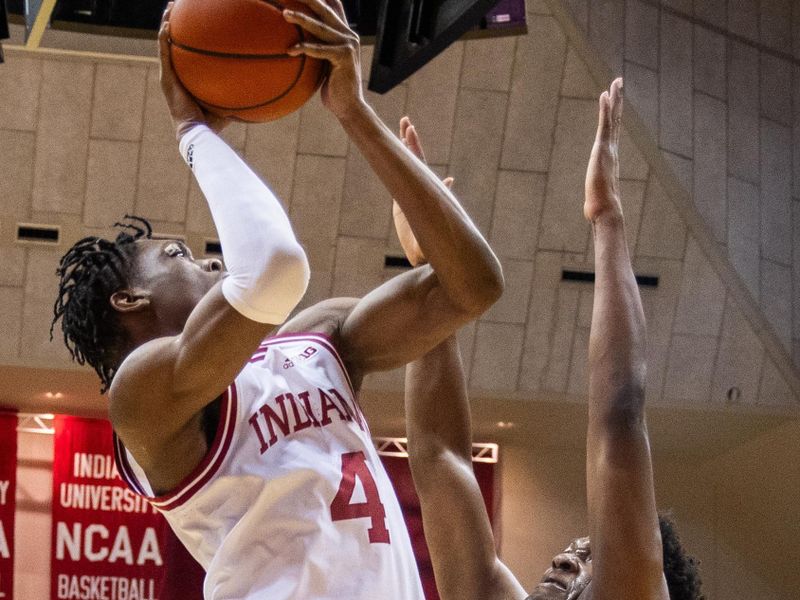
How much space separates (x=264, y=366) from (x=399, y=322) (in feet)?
0.89

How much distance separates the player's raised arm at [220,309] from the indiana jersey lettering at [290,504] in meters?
0.15

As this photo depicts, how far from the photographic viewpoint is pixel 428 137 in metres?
8.28

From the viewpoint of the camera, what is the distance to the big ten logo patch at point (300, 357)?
270 centimetres

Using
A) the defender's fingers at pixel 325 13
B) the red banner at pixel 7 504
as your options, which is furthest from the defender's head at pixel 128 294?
the red banner at pixel 7 504

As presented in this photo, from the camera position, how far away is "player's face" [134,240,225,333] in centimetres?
266

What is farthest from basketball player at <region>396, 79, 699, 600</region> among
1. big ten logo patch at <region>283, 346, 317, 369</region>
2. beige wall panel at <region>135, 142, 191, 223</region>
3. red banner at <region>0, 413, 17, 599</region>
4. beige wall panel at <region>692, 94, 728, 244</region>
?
red banner at <region>0, 413, 17, 599</region>

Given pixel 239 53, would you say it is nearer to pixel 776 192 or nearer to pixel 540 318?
pixel 540 318

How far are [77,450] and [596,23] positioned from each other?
462 centimetres

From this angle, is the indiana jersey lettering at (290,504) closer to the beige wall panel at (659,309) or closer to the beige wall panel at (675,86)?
the beige wall panel at (675,86)

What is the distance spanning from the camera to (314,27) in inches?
98.3

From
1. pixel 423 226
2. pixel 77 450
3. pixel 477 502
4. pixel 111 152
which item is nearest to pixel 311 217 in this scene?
pixel 111 152

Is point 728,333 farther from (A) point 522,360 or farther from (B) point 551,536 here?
(B) point 551,536

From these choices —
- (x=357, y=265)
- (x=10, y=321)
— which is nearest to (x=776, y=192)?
(x=357, y=265)

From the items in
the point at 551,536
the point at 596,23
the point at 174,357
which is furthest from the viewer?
the point at 551,536
